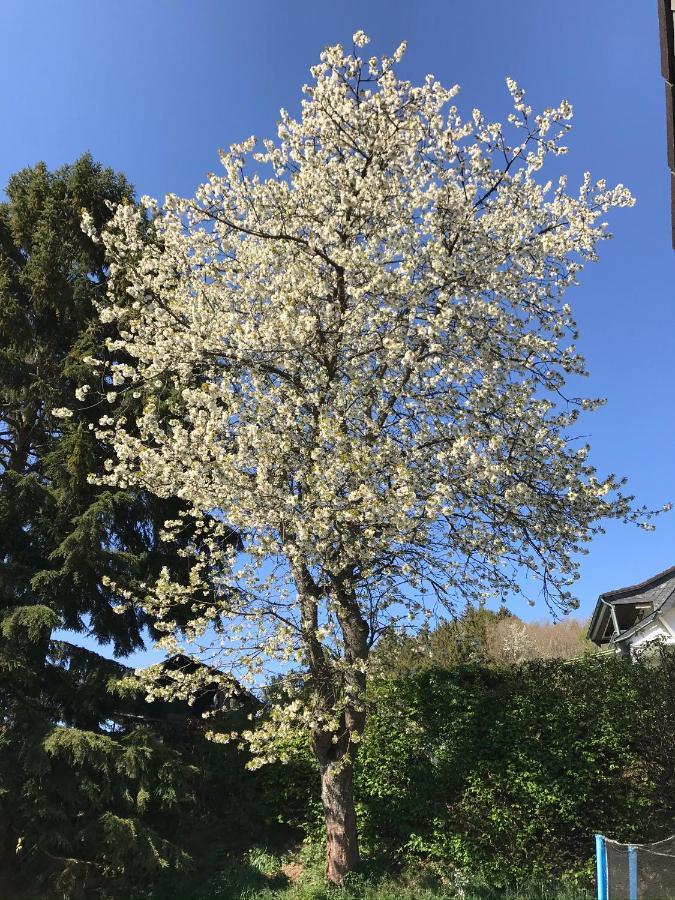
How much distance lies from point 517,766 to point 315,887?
3659 millimetres

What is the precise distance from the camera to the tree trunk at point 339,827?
9.80 metres

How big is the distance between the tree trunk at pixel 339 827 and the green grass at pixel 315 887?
0.20 m

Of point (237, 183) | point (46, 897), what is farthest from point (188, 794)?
point (237, 183)

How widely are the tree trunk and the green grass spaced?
0.66 ft

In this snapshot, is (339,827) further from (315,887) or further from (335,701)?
(335,701)

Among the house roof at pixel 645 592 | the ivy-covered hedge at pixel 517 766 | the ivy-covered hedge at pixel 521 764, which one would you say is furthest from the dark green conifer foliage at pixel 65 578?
the house roof at pixel 645 592

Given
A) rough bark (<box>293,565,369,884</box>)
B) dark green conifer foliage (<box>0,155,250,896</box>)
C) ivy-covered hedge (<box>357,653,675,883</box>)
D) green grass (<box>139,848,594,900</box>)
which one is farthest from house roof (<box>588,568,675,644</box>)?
dark green conifer foliage (<box>0,155,250,896</box>)

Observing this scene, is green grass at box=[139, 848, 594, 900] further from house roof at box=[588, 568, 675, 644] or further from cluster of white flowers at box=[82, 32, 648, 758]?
house roof at box=[588, 568, 675, 644]

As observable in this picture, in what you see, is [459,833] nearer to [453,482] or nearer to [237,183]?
[453,482]

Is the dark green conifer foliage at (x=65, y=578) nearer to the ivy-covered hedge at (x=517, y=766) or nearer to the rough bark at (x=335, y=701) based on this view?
the rough bark at (x=335, y=701)

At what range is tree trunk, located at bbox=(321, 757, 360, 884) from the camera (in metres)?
9.80

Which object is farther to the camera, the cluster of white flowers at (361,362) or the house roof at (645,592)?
the house roof at (645,592)

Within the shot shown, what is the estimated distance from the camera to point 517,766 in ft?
34.2

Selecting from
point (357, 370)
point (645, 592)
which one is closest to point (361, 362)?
point (357, 370)
